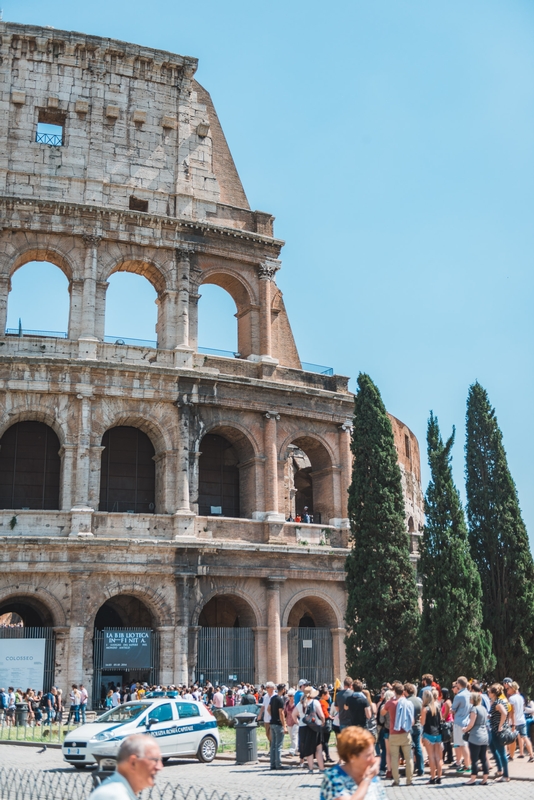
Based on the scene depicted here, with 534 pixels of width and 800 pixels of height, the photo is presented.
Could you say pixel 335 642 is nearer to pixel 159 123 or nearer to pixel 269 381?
pixel 269 381

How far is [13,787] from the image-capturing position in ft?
38.6

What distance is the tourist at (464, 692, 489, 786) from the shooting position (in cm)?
1211

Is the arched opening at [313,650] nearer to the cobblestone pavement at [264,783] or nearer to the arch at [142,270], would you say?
the cobblestone pavement at [264,783]

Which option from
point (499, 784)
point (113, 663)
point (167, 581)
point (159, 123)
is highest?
point (159, 123)

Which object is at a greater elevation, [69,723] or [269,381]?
[269,381]

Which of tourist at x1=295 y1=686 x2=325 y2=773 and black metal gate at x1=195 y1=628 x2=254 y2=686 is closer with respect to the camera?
tourist at x1=295 y1=686 x2=325 y2=773

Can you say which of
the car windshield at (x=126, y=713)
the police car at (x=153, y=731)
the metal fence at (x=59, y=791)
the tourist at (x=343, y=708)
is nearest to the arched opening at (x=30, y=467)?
the car windshield at (x=126, y=713)

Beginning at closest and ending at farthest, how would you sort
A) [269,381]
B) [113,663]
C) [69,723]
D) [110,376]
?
[69,723] < [113,663] < [110,376] < [269,381]

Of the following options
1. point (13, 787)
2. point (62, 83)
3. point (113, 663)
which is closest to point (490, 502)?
point (113, 663)

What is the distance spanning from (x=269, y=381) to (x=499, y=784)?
16390 millimetres

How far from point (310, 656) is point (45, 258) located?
14558 millimetres

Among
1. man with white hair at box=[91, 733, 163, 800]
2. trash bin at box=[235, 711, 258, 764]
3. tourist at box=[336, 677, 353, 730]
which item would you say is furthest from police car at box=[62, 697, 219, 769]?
man with white hair at box=[91, 733, 163, 800]

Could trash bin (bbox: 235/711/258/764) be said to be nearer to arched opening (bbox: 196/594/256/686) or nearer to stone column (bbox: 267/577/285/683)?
arched opening (bbox: 196/594/256/686)

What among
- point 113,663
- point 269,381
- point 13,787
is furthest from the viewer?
point 269,381
